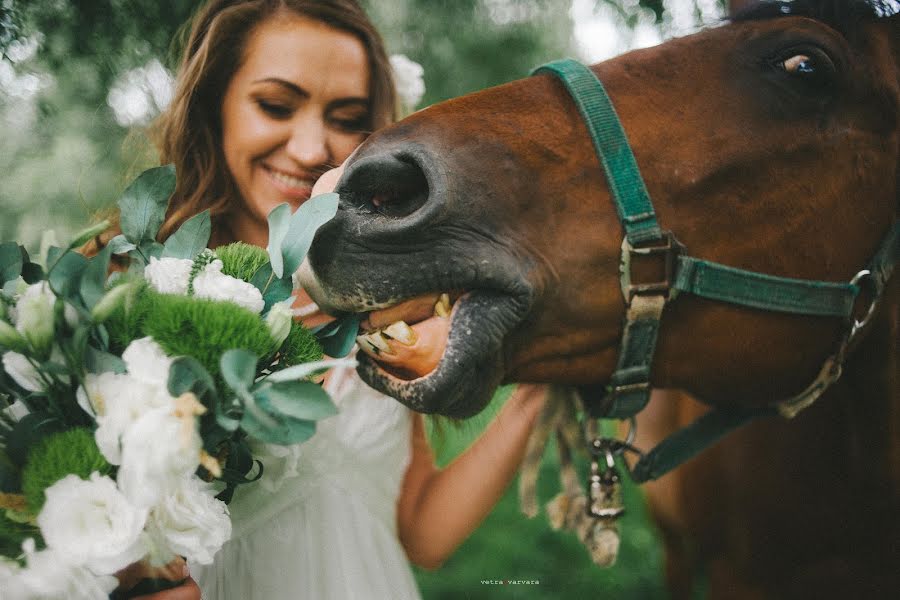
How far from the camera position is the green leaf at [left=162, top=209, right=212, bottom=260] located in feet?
4.12

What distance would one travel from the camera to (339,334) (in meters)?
1.35

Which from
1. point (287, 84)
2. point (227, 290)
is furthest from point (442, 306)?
point (287, 84)

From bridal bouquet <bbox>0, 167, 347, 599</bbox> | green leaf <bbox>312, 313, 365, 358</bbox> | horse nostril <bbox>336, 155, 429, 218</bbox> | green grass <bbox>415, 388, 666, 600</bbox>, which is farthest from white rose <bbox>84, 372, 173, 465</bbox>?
green grass <bbox>415, 388, 666, 600</bbox>

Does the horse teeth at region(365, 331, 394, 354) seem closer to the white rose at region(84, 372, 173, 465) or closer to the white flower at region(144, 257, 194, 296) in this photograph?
the white flower at region(144, 257, 194, 296)

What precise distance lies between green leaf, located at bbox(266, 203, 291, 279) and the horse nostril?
147 mm

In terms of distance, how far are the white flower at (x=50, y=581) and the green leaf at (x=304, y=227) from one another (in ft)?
1.75

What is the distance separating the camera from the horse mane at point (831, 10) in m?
1.66

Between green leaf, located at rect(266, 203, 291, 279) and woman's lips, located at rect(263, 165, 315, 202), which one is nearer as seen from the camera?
green leaf, located at rect(266, 203, 291, 279)

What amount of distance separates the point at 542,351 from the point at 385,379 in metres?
0.35

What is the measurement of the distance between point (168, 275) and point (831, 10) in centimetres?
160

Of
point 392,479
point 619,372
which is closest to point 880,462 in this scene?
point 619,372

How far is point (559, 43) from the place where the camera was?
3.90 metres

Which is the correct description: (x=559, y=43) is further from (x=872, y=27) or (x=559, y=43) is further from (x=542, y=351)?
(x=542, y=351)

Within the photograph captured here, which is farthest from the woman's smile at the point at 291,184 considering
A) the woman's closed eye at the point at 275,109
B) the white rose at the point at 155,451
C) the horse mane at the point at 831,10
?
the horse mane at the point at 831,10
